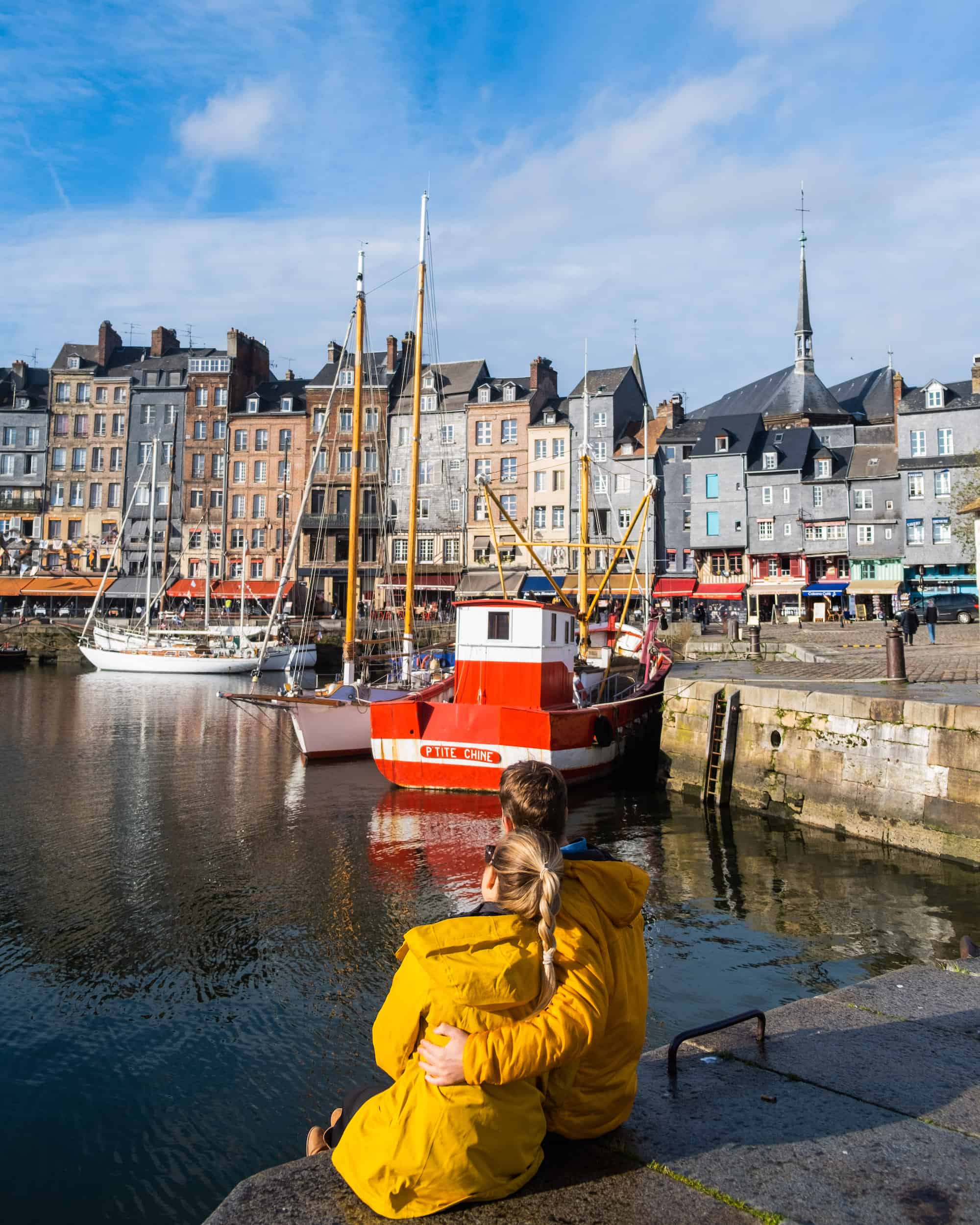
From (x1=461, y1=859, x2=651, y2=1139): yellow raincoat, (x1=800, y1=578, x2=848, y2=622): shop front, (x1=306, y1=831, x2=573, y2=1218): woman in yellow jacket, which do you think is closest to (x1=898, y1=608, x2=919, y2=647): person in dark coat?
(x1=800, y1=578, x2=848, y2=622): shop front

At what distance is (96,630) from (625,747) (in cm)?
3753

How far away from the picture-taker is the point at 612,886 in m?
3.21

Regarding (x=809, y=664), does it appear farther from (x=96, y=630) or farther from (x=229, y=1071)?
(x=96, y=630)

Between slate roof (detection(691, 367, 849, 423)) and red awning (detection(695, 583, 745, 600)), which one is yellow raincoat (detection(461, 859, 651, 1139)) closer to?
red awning (detection(695, 583, 745, 600))

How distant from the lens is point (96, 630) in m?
49.8

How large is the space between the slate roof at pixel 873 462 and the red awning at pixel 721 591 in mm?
8836

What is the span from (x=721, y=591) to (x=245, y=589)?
30244 millimetres

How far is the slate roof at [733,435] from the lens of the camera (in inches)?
2244

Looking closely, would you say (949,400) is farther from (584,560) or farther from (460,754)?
(460,754)

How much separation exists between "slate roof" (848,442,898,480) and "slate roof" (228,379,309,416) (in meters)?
Result: 36.3

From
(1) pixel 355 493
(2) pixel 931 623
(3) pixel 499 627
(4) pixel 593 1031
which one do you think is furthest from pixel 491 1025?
(2) pixel 931 623

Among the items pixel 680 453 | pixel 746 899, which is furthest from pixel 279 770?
pixel 680 453

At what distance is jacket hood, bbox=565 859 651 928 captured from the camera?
125 inches

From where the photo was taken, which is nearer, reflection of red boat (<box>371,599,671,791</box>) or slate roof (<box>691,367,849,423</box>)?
reflection of red boat (<box>371,599,671,791</box>)
